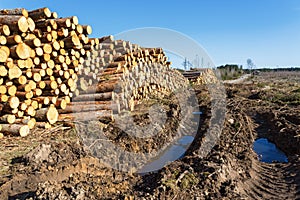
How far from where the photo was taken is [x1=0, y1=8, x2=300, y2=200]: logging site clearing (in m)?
4.05

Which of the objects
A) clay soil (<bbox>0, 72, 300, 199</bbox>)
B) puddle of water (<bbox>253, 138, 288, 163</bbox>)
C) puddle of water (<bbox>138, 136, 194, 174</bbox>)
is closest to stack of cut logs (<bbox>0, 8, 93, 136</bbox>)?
clay soil (<bbox>0, 72, 300, 199</bbox>)

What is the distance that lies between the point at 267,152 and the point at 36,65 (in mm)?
6817

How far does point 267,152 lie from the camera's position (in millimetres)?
7031

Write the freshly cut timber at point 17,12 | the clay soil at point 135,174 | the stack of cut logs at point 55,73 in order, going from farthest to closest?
the freshly cut timber at point 17,12 < the stack of cut logs at point 55,73 < the clay soil at point 135,174

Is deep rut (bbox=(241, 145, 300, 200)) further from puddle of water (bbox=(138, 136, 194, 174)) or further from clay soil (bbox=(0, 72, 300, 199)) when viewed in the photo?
puddle of water (bbox=(138, 136, 194, 174))

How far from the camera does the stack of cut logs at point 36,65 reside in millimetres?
Result: 6383

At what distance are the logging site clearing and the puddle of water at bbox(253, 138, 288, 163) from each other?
6.5 inches

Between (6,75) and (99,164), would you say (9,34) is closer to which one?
(6,75)

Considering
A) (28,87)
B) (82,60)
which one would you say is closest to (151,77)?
(82,60)

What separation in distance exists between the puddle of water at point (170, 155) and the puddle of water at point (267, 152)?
1.91 metres

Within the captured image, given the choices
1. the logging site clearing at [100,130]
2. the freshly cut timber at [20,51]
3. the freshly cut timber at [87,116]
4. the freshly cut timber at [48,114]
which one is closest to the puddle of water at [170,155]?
the logging site clearing at [100,130]

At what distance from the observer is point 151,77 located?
11.3 metres

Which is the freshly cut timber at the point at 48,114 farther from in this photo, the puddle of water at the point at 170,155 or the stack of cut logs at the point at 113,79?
the puddle of water at the point at 170,155

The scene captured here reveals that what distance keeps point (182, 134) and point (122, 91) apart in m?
2.42
